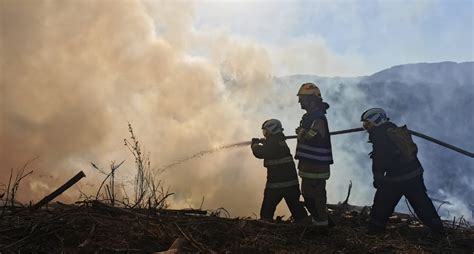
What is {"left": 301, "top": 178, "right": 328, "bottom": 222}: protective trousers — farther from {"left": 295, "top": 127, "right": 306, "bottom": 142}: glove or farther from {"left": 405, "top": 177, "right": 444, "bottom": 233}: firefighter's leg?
{"left": 405, "top": 177, "right": 444, "bottom": 233}: firefighter's leg

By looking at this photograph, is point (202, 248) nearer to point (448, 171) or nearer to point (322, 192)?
point (322, 192)

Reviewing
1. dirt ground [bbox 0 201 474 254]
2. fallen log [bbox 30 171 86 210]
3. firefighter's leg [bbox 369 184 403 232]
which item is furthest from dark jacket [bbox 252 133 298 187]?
fallen log [bbox 30 171 86 210]

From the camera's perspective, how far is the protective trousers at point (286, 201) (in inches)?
303

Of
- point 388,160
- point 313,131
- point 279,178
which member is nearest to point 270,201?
point 279,178

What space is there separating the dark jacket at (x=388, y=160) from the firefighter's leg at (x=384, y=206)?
169mm

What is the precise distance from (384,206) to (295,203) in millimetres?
1465

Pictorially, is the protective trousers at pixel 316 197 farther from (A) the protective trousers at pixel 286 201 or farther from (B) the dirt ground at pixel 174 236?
(A) the protective trousers at pixel 286 201

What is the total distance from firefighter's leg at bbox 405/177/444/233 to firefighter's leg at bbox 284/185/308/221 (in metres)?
1.67

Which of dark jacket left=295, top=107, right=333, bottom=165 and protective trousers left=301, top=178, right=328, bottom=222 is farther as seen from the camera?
dark jacket left=295, top=107, right=333, bottom=165

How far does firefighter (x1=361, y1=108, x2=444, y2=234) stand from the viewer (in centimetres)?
674

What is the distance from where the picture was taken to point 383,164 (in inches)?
269

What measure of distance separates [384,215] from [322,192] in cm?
98

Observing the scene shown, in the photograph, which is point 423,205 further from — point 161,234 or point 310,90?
point 161,234

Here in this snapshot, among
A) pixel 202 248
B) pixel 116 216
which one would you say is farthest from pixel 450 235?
pixel 116 216
